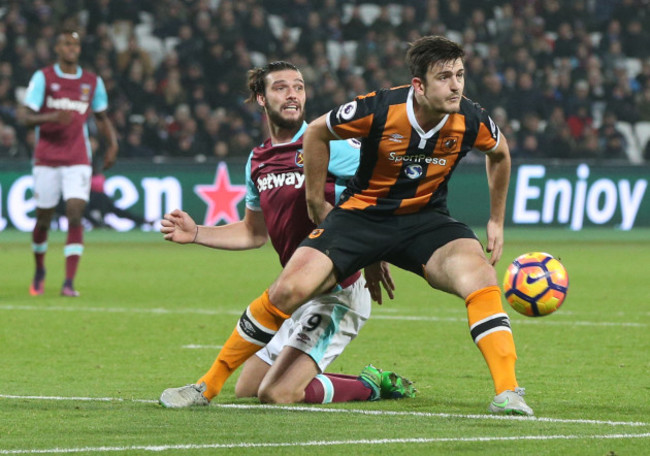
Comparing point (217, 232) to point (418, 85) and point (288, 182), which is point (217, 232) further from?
point (418, 85)

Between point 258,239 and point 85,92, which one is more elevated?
point 85,92

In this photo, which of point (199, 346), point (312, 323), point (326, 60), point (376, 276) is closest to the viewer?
point (376, 276)

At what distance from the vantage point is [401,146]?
5.90 meters

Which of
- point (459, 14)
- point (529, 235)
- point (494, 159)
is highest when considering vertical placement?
point (459, 14)

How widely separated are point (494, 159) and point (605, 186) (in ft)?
49.8

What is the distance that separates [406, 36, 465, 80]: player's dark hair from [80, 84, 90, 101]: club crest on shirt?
7010mm

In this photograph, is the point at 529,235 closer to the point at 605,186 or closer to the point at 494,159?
the point at 605,186

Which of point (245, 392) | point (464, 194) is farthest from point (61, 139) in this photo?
point (464, 194)

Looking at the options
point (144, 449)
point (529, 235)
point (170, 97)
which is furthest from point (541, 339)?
point (170, 97)

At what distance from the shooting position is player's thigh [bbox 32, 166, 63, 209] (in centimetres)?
1220

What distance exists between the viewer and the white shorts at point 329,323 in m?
6.53

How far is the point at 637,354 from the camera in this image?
8.17m

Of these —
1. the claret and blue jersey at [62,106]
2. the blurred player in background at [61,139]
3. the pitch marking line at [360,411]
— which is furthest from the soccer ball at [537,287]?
the claret and blue jersey at [62,106]

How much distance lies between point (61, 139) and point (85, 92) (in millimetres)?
511
